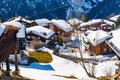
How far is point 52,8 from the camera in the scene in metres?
168

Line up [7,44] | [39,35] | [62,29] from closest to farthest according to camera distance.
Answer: [7,44], [39,35], [62,29]

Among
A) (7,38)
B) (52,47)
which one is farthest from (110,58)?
(7,38)

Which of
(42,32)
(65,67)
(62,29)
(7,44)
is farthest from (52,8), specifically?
(7,44)

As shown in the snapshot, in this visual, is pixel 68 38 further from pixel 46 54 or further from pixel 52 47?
pixel 46 54

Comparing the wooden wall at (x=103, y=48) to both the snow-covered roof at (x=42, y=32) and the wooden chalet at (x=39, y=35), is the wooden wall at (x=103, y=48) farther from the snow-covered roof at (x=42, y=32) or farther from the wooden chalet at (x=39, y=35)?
the snow-covered roof at (x=42, y=32)

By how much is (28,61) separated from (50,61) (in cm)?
420

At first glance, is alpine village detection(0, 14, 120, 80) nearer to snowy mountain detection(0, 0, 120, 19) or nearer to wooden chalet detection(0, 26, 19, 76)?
wooden chalet detection(0, 26, 19, 76)

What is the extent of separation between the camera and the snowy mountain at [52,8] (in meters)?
154

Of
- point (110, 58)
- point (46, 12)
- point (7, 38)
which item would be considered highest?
point (46, 12)

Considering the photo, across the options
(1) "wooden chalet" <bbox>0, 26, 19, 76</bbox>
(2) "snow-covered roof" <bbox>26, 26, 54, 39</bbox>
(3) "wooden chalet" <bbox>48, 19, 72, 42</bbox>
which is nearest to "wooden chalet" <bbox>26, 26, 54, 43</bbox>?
(2) "snow-covered roof" <bbox>26, 26, 54, 39</bbox>

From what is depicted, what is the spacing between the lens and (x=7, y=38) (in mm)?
28156

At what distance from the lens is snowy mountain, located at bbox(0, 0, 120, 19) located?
154 meters

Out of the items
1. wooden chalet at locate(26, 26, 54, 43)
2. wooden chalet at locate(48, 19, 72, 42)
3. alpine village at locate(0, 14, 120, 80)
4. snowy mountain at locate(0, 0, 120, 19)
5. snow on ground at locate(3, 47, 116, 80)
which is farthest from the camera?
snowy mountain at locate(0, 0, 120, 19)

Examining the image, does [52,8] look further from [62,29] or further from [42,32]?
[42,32]
